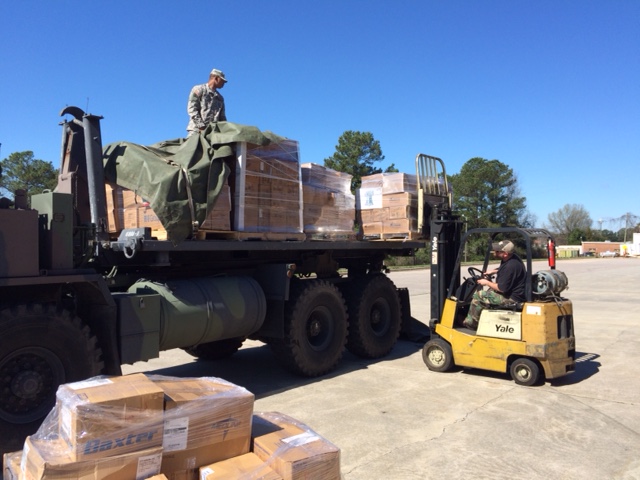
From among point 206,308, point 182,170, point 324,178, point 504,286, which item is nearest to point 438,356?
point 504,286

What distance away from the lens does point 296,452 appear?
3072 millimetres

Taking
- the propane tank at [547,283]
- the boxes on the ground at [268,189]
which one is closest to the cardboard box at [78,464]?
the boxes on the ground at [268,189]

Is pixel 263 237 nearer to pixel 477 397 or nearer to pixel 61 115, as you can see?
pixel 61 115

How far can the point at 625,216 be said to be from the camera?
126 meters

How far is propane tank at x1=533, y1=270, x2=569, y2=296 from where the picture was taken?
24.6 feet

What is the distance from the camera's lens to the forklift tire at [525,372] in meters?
7.18

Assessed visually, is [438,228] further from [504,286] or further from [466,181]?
[466,181]

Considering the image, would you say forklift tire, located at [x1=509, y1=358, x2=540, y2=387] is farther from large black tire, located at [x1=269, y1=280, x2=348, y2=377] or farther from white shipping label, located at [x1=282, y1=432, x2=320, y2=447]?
white shipping label, located at [x1=282, y1=432, x2=320, y2=447]

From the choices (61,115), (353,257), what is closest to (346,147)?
(353,257)

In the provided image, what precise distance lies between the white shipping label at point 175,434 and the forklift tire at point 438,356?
554 cm

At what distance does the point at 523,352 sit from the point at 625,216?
137 meters

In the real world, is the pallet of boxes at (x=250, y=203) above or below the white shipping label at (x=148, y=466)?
above

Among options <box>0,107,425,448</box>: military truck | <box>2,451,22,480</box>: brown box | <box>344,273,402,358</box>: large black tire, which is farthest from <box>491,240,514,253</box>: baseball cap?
<box>2,451,22,480</box>: brown box

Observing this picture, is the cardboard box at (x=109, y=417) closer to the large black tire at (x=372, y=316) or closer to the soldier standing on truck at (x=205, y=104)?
the soldier standing on truck at (x=205, y=104)
